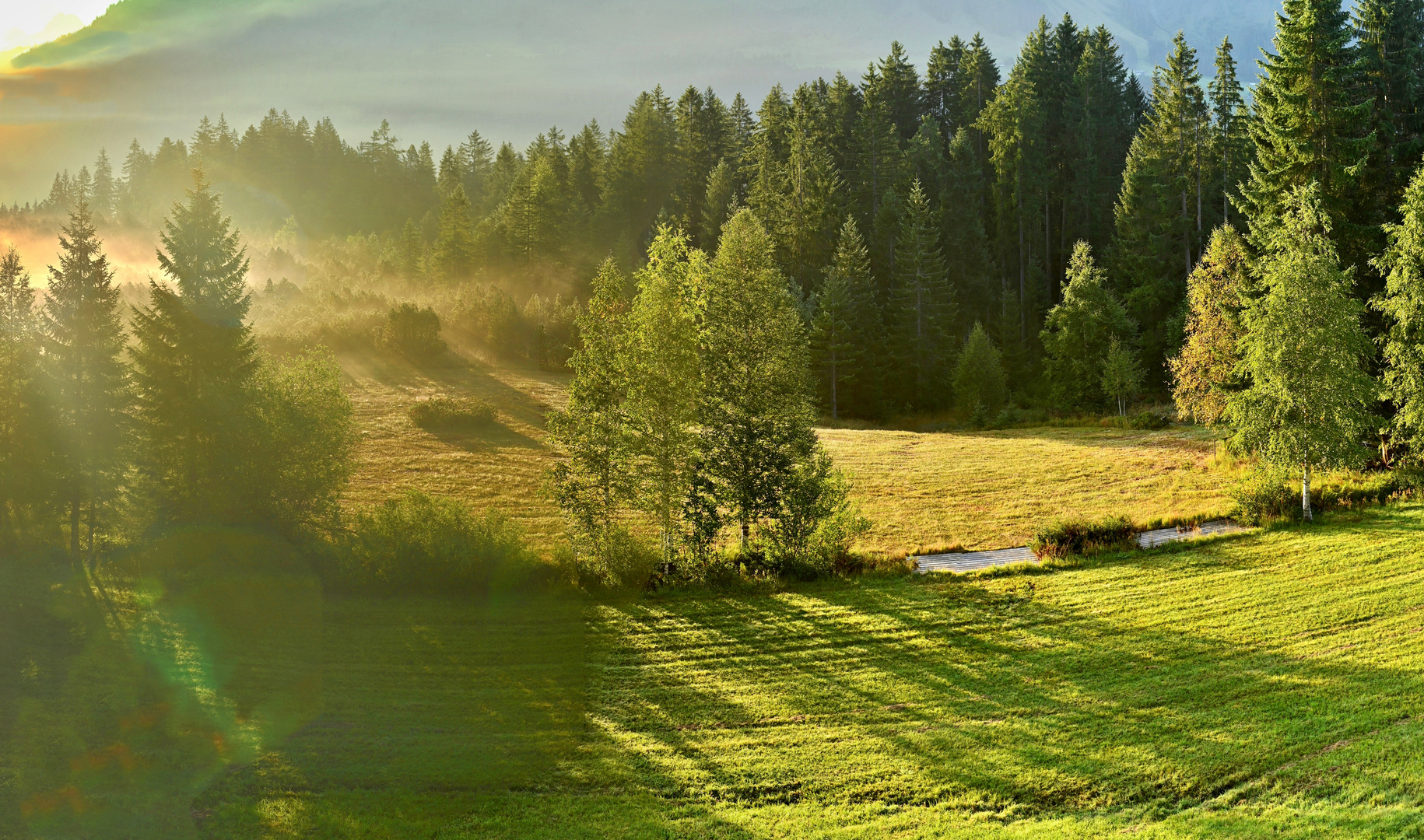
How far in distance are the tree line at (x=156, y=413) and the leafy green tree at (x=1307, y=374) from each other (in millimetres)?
33350

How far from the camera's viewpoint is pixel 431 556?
91.6ft

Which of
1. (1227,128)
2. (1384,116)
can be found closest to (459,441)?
(1384,116)

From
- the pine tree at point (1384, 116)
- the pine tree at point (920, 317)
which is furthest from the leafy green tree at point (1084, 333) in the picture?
the pine tree at point (1384, 116)

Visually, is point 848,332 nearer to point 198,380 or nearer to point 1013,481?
point 1013,481

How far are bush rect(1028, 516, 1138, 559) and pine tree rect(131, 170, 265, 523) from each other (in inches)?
1073

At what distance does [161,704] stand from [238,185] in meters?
131

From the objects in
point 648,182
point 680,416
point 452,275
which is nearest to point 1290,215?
point 680,416

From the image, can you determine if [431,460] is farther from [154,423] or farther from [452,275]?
[452,275]

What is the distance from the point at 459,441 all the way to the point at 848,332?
31833 mm

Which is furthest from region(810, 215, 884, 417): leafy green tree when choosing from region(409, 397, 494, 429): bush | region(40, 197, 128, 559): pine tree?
region(40, 197, 128, 559): pine tree

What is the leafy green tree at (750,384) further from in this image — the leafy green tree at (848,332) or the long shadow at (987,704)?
the leafy green tree at (848,332)

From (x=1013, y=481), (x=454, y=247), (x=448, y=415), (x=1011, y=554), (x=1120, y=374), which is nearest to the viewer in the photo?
(x=1011, y=554)

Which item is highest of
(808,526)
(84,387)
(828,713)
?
(84,387)

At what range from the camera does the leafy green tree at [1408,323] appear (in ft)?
102
